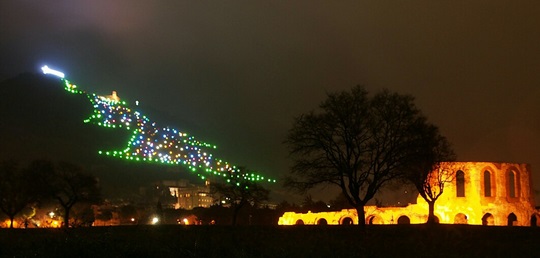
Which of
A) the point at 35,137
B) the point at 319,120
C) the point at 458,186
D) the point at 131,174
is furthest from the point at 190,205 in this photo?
the point at 319,120

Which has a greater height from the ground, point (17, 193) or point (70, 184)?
point (70, 184)

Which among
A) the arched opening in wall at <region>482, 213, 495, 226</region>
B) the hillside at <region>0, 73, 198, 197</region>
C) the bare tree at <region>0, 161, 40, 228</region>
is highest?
the hillside at <region>0, 73, 198, 197</region>

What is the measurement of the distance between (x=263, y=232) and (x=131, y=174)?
14422 centimetres

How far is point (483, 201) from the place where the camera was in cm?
5922

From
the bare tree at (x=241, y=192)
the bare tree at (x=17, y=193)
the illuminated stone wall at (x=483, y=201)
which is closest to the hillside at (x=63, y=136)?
the bare tree at (x=17, y=193)

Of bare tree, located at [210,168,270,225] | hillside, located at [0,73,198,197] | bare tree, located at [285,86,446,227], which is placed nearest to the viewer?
bare tree, located at [285,86,446,227]

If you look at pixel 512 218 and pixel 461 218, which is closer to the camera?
pixel 461 218

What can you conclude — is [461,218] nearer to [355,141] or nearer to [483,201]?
[483,201]

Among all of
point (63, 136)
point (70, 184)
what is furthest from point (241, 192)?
point (63, 136)

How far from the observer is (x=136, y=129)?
195 meters

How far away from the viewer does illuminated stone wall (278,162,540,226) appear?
58688 mm

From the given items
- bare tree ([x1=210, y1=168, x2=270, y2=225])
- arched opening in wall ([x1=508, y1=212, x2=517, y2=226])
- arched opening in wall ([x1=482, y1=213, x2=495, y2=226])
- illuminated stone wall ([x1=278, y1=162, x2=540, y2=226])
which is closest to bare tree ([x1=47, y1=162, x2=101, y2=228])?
bare tree ([x1=210, y1=168, x2=270, y2=225])

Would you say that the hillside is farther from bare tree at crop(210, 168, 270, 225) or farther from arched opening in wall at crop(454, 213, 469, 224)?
arched opening in wall at crop(454, 213, 469, 224)

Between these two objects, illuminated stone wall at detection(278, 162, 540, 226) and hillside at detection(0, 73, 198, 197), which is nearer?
illuminated stone wall at detection(278, 162, 540, 226)
